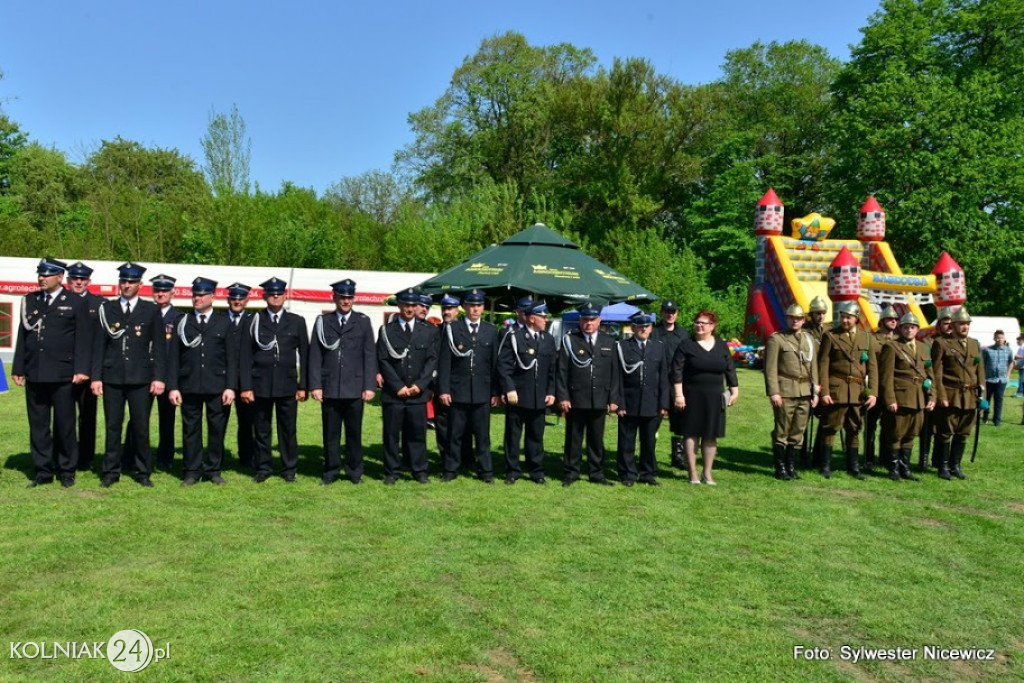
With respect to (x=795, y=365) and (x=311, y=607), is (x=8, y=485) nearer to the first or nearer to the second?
(x=311, y=607)

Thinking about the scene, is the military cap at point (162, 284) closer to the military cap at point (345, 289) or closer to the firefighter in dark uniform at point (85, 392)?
the firefighter in dark uniform at point (85, 392)

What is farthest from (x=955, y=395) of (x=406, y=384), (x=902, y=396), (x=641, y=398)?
(x=406, y=384)

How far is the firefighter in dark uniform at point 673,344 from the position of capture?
941 cm

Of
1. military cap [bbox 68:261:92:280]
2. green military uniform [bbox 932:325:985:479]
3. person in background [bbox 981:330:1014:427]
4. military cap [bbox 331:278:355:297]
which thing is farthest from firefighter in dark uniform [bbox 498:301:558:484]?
person in background [bbox 981:330:1014:427]

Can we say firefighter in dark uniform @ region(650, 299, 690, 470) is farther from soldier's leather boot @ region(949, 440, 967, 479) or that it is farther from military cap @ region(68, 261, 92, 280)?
military cap @ region(68, 261, 92, 280)

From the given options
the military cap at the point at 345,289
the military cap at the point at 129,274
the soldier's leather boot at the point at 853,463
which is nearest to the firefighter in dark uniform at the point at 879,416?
the soldier's leather boot at the point at 853,463

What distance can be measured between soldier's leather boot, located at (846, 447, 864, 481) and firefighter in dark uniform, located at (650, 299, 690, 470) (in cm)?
180

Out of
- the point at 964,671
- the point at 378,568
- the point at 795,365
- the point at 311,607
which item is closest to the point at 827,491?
the point at 795,365

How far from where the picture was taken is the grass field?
3965mm

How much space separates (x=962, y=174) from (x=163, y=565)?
1261 inches

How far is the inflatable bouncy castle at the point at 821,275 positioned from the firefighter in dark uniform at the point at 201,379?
13386mm

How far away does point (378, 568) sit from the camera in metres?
5.29

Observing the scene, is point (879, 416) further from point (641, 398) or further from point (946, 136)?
point (946, 136)

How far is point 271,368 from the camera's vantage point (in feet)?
26.0
